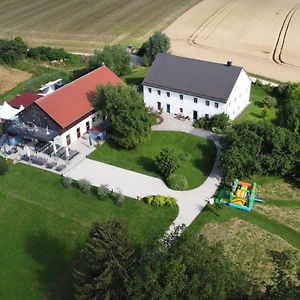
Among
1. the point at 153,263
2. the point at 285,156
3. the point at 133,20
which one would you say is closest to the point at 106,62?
the point at 285,156

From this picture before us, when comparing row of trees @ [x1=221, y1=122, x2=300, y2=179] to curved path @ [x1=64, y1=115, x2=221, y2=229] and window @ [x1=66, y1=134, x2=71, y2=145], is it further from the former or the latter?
window @ [x1=66, y1=134, x2=71, y2=145]

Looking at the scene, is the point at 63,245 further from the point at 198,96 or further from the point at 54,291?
the point at 198,96

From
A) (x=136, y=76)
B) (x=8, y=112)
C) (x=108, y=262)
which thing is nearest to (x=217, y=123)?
(x=136, y=76)

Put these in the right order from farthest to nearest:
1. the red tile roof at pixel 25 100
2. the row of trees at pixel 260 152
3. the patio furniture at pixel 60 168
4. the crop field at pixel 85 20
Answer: the crop field at pixel 85 20 → the red tile roof at pixel 25 100 → the patio furniture at pixel 60 168 → the row of trees at pixel 260 152

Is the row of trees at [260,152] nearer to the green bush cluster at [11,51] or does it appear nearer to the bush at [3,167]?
the bush at [3,167]

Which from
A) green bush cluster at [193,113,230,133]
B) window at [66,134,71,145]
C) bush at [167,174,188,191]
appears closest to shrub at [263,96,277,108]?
green bush cluster at [193,113,230,133]

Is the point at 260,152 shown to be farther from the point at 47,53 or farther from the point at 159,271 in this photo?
the point at 47,53

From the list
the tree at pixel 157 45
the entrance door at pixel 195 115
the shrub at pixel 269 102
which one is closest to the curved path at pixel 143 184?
the entrance door at pixel 195 115
